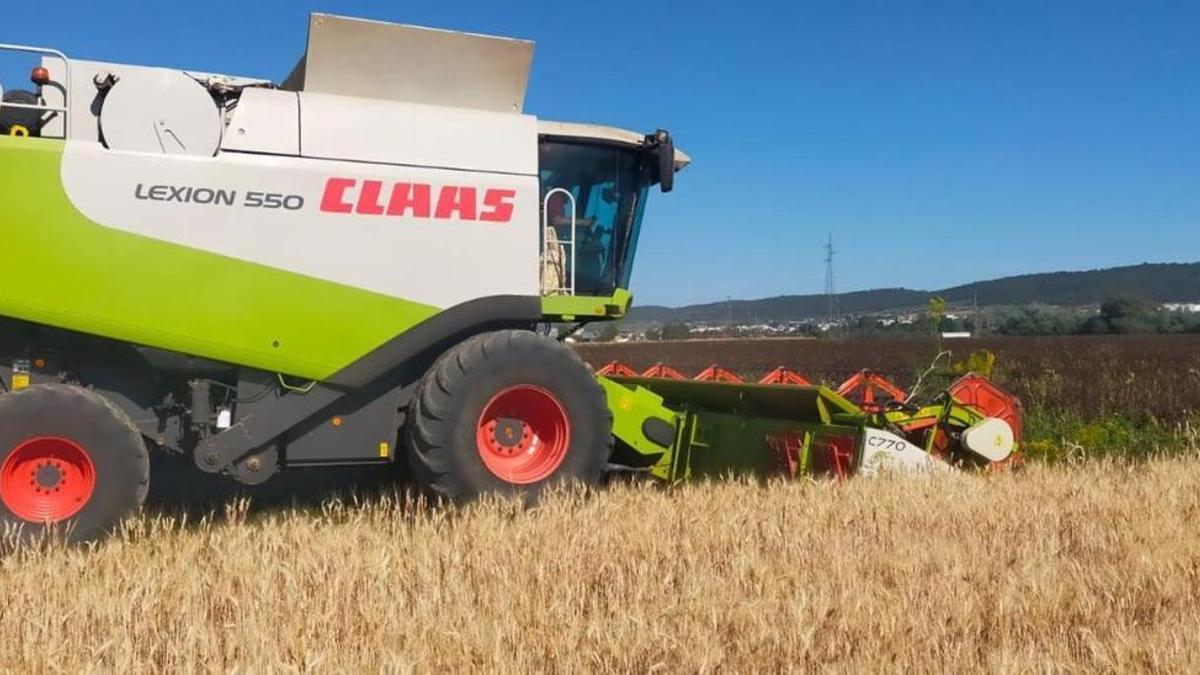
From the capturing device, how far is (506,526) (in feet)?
15.4

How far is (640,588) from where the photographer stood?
352 cm

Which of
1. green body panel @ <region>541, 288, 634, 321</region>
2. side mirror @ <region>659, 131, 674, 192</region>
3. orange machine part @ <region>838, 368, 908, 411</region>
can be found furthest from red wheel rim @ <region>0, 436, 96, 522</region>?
orange machine part @ <region>838, 368, 908, 411</region>

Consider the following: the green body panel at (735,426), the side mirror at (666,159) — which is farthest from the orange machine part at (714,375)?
the side mirror at (666,159)

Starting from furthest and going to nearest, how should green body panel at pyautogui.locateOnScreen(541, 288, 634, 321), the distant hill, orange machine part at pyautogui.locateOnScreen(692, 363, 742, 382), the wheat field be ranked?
the distant hill → orange machine part at pyautogui.locateOnScreen(692, 363, 742, 382) → green body panel at pyautogui.locateOnScreen(541, 288, 634, 321) → the wheat field

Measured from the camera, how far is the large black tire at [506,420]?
5094mm

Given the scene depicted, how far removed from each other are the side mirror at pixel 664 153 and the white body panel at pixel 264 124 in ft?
6.40

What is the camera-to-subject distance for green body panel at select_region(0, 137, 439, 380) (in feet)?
14.5

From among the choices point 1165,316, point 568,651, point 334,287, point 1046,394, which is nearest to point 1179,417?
point 1046,394

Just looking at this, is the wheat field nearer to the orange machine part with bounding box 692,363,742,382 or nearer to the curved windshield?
the curved windshield

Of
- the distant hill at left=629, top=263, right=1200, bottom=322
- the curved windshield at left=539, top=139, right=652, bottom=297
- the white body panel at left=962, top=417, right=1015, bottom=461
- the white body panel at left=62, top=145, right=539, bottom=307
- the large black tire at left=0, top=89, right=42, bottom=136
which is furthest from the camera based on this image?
the distant hill at left=629, top=263, right=1200, bottom=322

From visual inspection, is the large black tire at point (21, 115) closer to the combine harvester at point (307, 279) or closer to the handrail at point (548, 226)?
the combine harvester at point (307, 279)

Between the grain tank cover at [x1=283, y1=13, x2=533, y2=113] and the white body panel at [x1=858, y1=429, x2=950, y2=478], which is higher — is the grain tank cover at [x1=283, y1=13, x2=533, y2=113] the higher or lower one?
the higher one

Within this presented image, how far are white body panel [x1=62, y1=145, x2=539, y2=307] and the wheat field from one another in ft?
3.59

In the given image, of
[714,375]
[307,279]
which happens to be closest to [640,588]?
[307,279]
